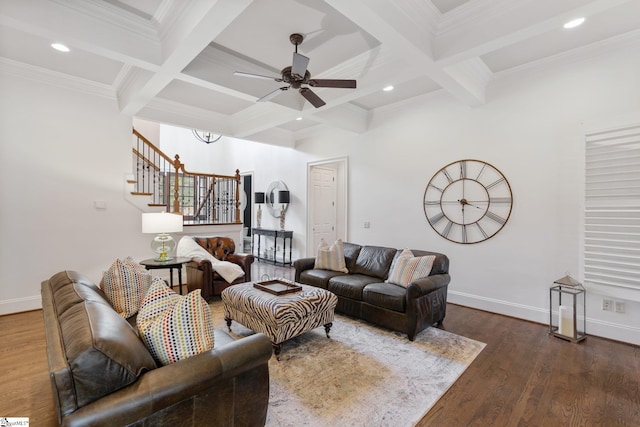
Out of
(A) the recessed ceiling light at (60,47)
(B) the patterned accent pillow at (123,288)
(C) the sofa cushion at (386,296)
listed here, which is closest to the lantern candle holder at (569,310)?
(C) the sofa cushion at (386,296)

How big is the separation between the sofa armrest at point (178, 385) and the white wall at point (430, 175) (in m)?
3.45

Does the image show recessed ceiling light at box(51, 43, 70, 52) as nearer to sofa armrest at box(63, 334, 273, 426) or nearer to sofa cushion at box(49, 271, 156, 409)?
sofa cushion at box(49, 271, 156, 409)

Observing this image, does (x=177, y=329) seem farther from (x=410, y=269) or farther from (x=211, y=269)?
(x=211, y=269)

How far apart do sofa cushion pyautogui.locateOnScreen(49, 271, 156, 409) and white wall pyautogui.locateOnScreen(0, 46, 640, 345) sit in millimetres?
3305

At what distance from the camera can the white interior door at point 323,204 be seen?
21.0 feet

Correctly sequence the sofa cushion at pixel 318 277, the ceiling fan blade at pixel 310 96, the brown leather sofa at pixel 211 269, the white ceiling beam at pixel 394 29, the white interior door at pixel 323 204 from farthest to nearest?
the white interior door at pixel 323 204 → the brown leather sofa at pixel 211 269 → the sofa cushion at pixel 318 277 → the ceiling fan blade at pixel 310 96 → the white ceiling beam at pixel 394 29

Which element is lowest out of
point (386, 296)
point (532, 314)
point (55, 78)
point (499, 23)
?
point (532, 314)

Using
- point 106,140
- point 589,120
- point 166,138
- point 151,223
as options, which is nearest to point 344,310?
point 151,223

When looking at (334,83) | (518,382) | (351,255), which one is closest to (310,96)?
(334,83)

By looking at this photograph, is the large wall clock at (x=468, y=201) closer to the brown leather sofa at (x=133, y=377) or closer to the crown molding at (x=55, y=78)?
the brown leather sofa at (x=133, y=377)

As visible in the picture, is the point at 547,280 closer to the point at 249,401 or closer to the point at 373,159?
the point at 373,159

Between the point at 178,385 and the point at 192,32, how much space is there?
8.26 ft

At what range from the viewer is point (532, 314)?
3.53 metres

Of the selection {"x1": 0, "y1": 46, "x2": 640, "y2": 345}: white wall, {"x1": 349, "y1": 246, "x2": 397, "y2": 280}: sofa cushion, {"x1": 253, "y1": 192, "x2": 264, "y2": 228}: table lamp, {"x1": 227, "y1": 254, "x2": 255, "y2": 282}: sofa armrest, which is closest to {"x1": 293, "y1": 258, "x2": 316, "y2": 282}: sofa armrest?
{"x1": 349, "y1": 246, "x2": 397, "y2": 280}: sofa cushion
